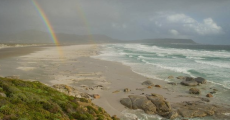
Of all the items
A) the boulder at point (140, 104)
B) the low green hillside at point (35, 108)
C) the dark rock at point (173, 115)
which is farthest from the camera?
the boulder at point (140, 104)

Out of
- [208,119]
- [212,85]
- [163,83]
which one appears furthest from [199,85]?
[208,119]

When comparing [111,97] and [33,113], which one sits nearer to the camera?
[33,113]

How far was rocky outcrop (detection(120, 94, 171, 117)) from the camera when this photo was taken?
15130 millimetres

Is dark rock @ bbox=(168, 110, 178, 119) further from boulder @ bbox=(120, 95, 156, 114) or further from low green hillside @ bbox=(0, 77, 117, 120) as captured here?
low green hillside @ bbox=(0, 77, 117, 120)

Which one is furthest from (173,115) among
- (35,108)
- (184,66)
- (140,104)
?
(184,66)

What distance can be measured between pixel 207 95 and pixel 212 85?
6.16 metres

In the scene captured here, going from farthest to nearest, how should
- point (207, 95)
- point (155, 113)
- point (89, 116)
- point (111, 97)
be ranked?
point (207, 95), point (111, 97), point (155, 113), point (89, 116)

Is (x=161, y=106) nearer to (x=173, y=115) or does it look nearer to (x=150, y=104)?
(x=150, y=104)

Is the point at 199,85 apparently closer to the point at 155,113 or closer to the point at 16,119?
the point at 155,113

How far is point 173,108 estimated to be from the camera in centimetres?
1577

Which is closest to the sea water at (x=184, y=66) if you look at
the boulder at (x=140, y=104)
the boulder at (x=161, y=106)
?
the boulder at (x=140, y=104)

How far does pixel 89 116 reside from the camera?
34.5 ft

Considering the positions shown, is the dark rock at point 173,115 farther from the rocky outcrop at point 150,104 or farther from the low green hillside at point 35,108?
the low green hillside at point 35,108

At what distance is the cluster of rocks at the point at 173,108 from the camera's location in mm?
14750
